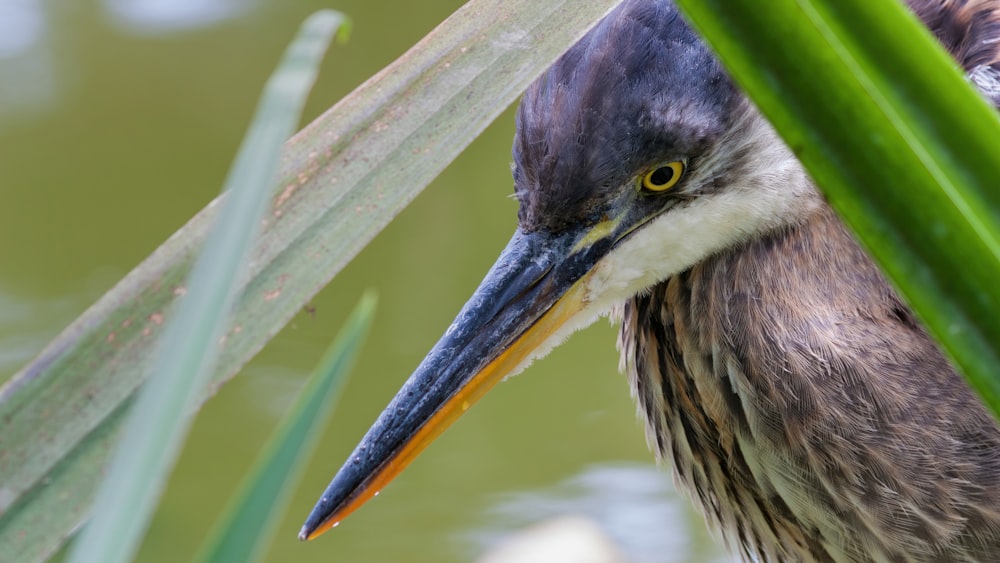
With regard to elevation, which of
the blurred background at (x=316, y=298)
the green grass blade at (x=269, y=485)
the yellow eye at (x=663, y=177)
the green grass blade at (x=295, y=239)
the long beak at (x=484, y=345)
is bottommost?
the green grass blade at (x=269, y=485)

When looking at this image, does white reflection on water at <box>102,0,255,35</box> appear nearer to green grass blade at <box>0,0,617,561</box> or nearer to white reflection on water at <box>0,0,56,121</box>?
white reflection on water at <box>0,0,56,121</box>

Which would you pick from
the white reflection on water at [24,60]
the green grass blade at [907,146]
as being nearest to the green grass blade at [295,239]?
the green grass blade at [907,146]

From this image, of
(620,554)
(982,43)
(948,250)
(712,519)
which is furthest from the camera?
(620,554)

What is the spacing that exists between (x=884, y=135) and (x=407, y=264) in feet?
8.64

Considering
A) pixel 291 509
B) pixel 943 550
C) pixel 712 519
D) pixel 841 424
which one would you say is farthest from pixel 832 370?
pixel 291 509

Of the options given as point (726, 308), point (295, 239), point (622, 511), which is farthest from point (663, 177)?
point (622, 511)

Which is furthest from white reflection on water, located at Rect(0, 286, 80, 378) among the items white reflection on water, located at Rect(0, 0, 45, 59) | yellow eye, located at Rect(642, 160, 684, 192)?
yellow eye, located at Rect(642, 160, 684, 192)

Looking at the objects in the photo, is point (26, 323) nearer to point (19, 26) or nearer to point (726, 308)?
point (19, 26)

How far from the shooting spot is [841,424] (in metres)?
1.06

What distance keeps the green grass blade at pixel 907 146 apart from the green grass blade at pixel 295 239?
29 cm

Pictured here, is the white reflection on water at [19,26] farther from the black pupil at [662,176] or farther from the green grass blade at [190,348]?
the green grass blade at [190,348]

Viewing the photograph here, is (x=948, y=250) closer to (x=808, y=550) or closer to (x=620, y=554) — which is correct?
(x=808, y=550)

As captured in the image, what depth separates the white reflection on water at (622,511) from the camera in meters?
2.36

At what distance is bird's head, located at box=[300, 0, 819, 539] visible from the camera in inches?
40.5
